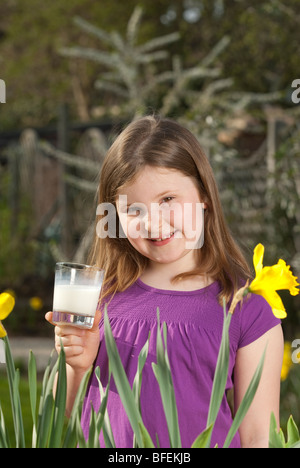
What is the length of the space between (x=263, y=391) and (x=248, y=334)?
127 millimetres

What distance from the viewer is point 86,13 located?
39.7ft

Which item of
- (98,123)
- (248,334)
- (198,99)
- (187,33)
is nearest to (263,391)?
(248,334)

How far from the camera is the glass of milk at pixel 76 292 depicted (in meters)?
1.22

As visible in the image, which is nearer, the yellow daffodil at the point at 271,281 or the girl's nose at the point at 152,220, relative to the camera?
the yellow daffodil at the point at 271,281

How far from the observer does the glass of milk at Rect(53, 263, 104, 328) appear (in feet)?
4.01

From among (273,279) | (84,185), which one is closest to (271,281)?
(273,279)

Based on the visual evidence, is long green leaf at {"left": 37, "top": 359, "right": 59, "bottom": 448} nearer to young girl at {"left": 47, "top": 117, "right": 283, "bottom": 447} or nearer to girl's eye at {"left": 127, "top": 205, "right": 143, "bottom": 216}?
young girl at {"left": 47, "top": 117, "right": 283, "bottom": 447}

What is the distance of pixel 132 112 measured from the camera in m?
5.68

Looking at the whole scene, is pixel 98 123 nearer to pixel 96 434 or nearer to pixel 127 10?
pixel 127 10

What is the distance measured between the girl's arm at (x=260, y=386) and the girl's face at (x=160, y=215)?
23cm

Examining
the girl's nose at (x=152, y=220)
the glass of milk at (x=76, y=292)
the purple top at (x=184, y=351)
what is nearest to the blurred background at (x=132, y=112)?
the purple top at (x=184, y=351)

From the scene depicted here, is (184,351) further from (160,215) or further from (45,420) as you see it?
(45,420)

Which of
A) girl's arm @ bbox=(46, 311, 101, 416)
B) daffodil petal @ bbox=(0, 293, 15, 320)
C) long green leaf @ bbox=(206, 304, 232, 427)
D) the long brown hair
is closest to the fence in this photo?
the long brown hair

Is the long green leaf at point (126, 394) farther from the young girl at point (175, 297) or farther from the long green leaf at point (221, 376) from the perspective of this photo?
the young girl at point (175, 297)
